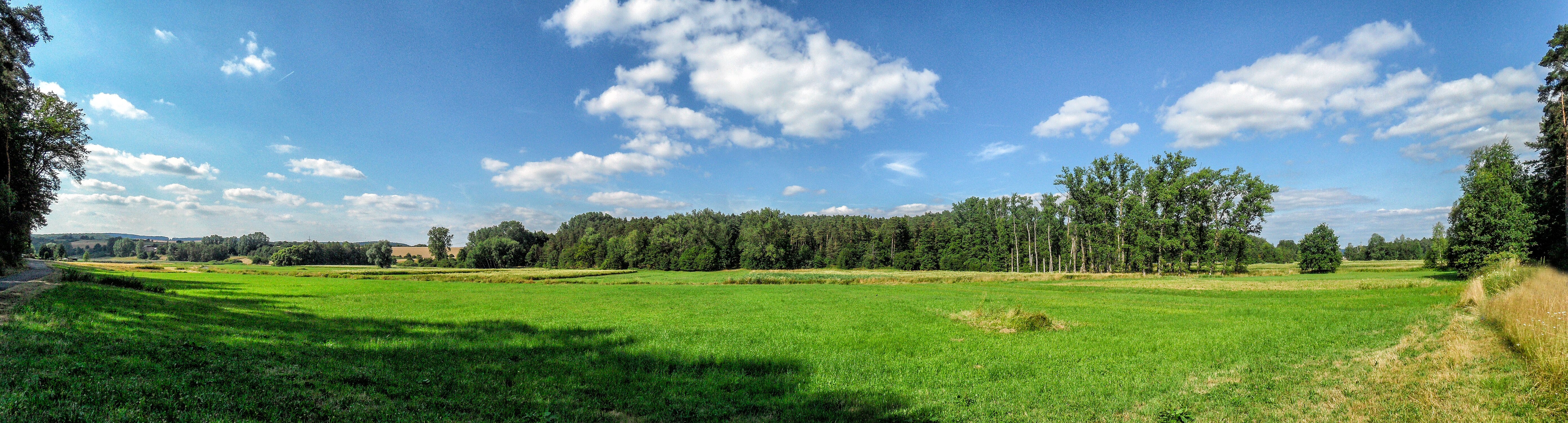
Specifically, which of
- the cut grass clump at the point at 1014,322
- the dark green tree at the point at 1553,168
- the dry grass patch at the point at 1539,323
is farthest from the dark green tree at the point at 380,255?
the dark green tree at the point at 1553,168

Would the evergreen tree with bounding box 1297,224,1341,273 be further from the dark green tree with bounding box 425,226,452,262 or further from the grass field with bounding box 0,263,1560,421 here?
the dark green tree with bounding box 425,226,452,262

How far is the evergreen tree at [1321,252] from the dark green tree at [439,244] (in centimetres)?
16956

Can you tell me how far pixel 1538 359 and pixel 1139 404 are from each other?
6.87m

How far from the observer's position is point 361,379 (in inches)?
378

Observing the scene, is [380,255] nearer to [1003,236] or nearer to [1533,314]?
[1003,236]

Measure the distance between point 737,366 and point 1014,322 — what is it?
34.7ft

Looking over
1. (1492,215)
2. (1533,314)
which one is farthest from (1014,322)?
(1492,215)

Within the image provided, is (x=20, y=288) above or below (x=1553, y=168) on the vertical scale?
below

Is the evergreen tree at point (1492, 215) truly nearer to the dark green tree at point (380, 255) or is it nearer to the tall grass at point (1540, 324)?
the tall grass at point (1540, 324)

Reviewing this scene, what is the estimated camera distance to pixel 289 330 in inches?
595

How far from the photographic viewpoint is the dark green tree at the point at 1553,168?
3466 cm

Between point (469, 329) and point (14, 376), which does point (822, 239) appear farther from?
point (14, 376)

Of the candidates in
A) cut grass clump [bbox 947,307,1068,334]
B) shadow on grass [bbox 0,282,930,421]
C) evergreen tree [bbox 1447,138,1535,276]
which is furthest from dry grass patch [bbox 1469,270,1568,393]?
evergreen tree [bbox 1447,138,1535,276]

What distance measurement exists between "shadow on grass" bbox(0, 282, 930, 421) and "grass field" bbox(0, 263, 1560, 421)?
6cm
